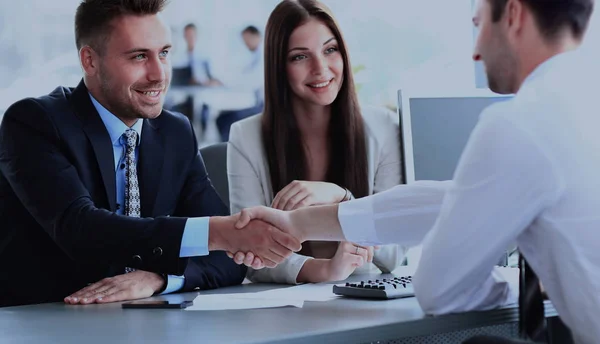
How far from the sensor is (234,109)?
486 cm

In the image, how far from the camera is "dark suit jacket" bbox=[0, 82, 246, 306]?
209 cm

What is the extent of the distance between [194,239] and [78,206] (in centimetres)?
32

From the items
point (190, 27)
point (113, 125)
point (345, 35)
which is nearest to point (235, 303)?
point (113, 125)

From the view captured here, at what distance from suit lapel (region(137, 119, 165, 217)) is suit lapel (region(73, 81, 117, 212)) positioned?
10 cm

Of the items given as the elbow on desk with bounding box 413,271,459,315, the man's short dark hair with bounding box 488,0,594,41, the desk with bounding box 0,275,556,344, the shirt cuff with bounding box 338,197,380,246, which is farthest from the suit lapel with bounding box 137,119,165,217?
the man's short dark hair with bounding box 488,0,594,41

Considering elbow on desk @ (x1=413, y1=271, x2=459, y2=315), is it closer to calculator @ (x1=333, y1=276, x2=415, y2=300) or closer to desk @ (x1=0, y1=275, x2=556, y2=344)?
desk @ (x1=0, y1=275, x2=556, y2=344)

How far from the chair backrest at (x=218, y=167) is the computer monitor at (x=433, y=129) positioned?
0.97 m

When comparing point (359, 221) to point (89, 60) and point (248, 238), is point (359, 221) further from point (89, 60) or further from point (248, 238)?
point (89, 60)

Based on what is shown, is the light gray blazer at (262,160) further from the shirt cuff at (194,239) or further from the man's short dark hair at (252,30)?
the man's short dark hair at (252,30)

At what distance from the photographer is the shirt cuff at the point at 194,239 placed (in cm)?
209

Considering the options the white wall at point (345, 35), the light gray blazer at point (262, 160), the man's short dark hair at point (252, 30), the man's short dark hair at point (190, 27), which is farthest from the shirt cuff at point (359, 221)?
the man's short dark hair at point (252, 30)

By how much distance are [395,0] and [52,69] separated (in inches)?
90.4

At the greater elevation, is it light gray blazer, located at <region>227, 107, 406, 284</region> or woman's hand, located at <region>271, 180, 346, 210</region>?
light gray blazer, located at <region>227, 107, 406, 284</region>

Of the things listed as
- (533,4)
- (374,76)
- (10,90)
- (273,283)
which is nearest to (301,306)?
(273,283)
